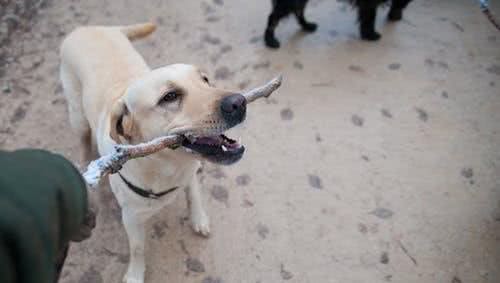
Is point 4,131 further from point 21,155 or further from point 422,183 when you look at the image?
point 422,183

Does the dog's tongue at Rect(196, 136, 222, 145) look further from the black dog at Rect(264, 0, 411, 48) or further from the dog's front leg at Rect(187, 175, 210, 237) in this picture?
the black dog at Rect(264, 0, 411, 48)

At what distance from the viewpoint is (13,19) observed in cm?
339

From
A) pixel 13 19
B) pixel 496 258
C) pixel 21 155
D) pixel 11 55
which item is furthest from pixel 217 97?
pixel 13 19

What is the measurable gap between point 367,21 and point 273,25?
0.68m

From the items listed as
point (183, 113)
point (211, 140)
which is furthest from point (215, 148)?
point (183, 113)

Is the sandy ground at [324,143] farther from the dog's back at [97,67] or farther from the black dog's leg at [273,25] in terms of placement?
the dog's back at [97,67]

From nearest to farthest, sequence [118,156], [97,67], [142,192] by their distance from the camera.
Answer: [118,156], [142,192], [97,67]

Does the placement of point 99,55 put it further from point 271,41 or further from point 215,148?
point 271,41

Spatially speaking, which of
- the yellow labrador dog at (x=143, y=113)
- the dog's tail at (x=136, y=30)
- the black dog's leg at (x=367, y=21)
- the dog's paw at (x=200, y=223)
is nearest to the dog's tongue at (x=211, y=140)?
the yellow labrador dog at (x=143, y=113)

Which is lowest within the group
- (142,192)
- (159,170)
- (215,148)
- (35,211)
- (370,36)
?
(370,36)

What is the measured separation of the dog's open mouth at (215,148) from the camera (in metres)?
1.58

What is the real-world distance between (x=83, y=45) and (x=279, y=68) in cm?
144

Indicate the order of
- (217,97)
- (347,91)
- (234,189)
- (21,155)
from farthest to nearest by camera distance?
(347,91) < (234,189) < (217,97) < (21,155)

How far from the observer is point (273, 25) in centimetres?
321
